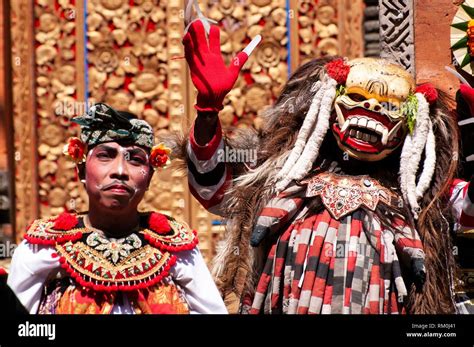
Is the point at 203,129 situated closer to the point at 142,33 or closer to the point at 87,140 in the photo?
the point at 87,140

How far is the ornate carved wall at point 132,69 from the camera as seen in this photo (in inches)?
220

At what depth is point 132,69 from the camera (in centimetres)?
566

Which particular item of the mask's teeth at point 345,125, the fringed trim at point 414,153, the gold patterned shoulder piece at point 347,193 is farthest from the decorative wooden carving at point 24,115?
the fringed trim at point 414,153

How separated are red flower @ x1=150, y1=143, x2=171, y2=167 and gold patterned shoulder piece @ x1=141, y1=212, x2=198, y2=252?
18 cm

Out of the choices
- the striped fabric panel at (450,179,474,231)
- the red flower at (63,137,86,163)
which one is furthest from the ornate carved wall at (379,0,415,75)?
the red flower at (63,137,86,163)

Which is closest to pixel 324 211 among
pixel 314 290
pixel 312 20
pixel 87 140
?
pixel 314 290

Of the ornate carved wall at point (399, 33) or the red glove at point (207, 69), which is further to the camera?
the ornate carved wall at point (399, 33)

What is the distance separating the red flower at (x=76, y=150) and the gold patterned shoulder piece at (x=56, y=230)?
0.64 ft

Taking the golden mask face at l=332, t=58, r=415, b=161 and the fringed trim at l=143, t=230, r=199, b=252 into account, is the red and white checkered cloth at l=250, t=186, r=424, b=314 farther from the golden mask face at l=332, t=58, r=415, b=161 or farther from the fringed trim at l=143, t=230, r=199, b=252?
the fringed trim at l=143, t=230, r=199, b=252

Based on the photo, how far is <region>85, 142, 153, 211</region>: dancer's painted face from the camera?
4.01m

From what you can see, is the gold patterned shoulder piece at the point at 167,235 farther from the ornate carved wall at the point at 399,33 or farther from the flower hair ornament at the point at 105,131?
the ornate carved wall at the point at 399,33

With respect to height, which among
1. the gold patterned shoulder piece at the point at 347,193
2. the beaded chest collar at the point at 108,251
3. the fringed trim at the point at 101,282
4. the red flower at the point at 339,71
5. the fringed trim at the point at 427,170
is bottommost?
the fringed trim at the point at 101,282

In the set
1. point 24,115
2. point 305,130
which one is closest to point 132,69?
point 24,115

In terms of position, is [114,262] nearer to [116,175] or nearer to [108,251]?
[108,251]
